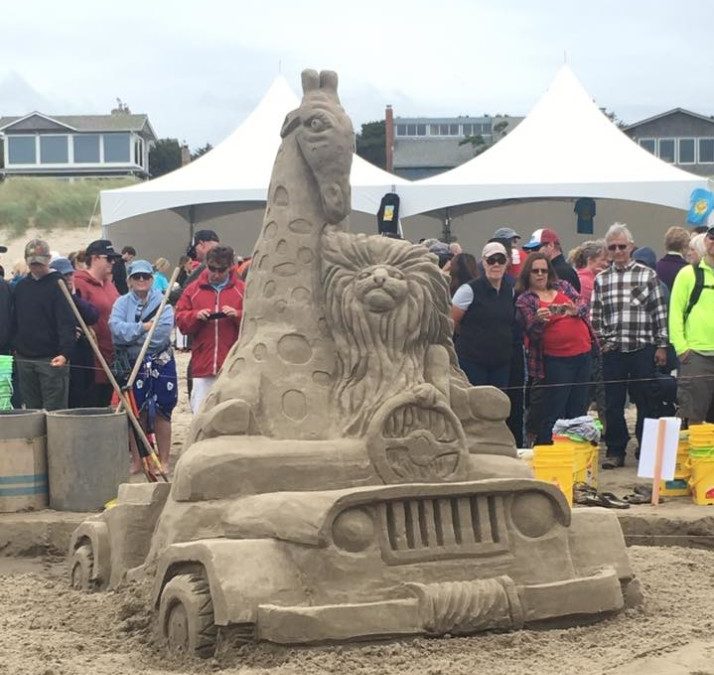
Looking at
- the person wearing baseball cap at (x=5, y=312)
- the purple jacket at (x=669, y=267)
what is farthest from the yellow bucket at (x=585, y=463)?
the person wearing baseball cap at (x=5, y=312)

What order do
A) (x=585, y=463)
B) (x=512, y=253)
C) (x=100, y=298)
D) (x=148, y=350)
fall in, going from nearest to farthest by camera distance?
1. (x=585, y=463)
2. (x=148, y=350)
3. (x=100, y=298)
4. (x=512, y=253)

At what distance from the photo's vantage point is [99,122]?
6112cm

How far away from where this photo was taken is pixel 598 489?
26.1 feet

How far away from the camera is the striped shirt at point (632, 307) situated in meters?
8.54

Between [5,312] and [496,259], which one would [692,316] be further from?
[5,312]

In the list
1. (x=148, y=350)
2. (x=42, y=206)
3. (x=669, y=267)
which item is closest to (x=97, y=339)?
(x=148, y=350)

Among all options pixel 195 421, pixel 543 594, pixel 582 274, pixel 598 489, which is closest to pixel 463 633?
pixel 543 594

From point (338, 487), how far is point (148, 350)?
3.52 metres

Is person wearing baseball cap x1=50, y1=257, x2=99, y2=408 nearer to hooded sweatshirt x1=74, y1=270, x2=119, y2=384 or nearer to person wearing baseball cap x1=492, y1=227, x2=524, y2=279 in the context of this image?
hooded sweatshirt x1=74, y1=270, x2=119, y2=384

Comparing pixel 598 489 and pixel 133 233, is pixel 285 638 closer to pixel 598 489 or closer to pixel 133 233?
pixel 598 489

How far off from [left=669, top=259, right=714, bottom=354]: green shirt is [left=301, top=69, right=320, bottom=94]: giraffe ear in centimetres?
333

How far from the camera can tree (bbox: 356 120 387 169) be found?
197ft

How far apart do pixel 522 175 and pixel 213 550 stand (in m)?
11.2

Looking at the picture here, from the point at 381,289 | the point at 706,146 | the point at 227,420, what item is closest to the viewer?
A: the point at 227,420
